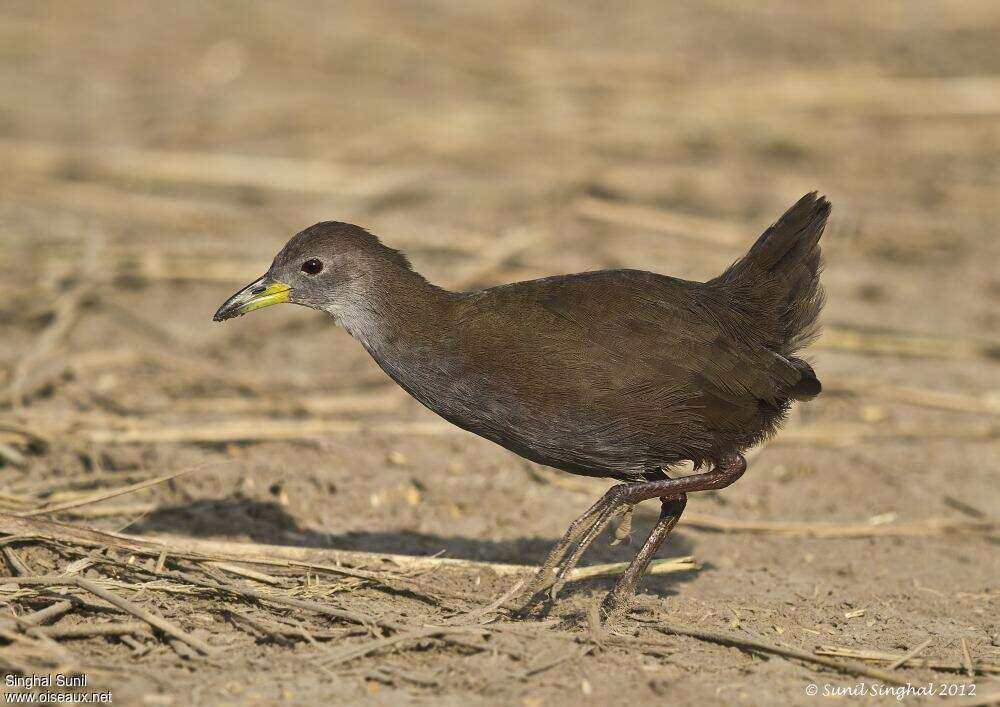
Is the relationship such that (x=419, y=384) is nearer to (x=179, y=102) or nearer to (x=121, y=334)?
(x=121, y=334)

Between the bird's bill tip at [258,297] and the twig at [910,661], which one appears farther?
the bird's bill tip at [258,297]

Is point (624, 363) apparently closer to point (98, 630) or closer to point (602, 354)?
point (602, 354)

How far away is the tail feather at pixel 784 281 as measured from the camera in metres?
4.84

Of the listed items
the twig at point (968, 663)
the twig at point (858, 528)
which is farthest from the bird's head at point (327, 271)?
the twig at point (968, 663)

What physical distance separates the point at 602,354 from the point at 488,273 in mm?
3470

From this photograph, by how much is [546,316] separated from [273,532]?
1713 millimetres

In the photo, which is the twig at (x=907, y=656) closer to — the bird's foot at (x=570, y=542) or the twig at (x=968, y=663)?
the twig at (x=968, y=663)

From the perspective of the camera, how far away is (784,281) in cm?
486

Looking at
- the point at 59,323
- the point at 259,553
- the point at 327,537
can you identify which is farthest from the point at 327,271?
the point at 59,323

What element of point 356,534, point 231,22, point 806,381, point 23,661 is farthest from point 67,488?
point 231,22

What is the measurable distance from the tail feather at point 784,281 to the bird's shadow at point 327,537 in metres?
1.18

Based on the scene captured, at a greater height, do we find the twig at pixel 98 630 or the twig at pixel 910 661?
the twig at pixel 98 630

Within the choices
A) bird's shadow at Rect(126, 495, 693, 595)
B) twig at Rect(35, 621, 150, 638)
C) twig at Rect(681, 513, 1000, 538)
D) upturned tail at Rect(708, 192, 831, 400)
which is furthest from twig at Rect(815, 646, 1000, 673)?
twig at Rect(35, 621, 150, 638)

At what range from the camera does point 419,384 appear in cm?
454
